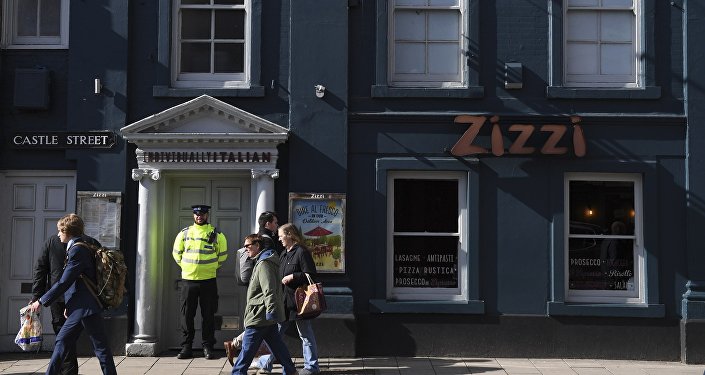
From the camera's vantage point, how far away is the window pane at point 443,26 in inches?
436

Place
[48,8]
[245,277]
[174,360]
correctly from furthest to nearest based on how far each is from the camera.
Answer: [48,8], [174,360], [245,277]

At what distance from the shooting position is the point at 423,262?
10.9 m

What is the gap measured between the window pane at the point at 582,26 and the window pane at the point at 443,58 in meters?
1.59

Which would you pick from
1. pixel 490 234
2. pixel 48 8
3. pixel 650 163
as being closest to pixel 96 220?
pixel 48 8

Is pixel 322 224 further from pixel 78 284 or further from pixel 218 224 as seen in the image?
pixel 78 284

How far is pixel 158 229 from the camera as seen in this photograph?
1081 centimetres

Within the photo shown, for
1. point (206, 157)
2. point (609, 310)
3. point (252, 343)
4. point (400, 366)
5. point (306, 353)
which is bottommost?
point (400, 366)

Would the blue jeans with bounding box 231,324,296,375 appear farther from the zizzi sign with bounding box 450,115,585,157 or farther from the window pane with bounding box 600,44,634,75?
the window pane with bounding box 600,44,634,75

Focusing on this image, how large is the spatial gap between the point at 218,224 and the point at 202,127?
4.39 ft

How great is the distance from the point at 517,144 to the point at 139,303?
5.34 metres

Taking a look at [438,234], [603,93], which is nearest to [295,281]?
[438,234]

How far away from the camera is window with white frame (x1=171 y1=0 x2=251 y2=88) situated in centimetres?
1104

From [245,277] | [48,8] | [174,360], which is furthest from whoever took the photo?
[48,8]

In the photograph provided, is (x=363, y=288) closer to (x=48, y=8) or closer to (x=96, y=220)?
(x=96, y=220)
